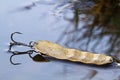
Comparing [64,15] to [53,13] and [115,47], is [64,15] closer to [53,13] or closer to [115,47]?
[53,13]

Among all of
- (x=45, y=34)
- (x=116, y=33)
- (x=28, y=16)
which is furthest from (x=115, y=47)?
(x=28, y=16)

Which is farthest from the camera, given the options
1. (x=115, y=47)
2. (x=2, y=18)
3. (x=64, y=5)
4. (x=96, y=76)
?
(x=64, y=5)

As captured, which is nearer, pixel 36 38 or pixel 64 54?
pixel 64 54

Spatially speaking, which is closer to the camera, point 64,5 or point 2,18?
point 2,18

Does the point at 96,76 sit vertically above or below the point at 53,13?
below

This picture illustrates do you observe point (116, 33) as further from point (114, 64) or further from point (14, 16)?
point (14, 16)

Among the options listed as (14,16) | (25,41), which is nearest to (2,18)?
(14,16)

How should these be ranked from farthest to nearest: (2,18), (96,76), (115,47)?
(2,18)
(115,47)
(96,76)
